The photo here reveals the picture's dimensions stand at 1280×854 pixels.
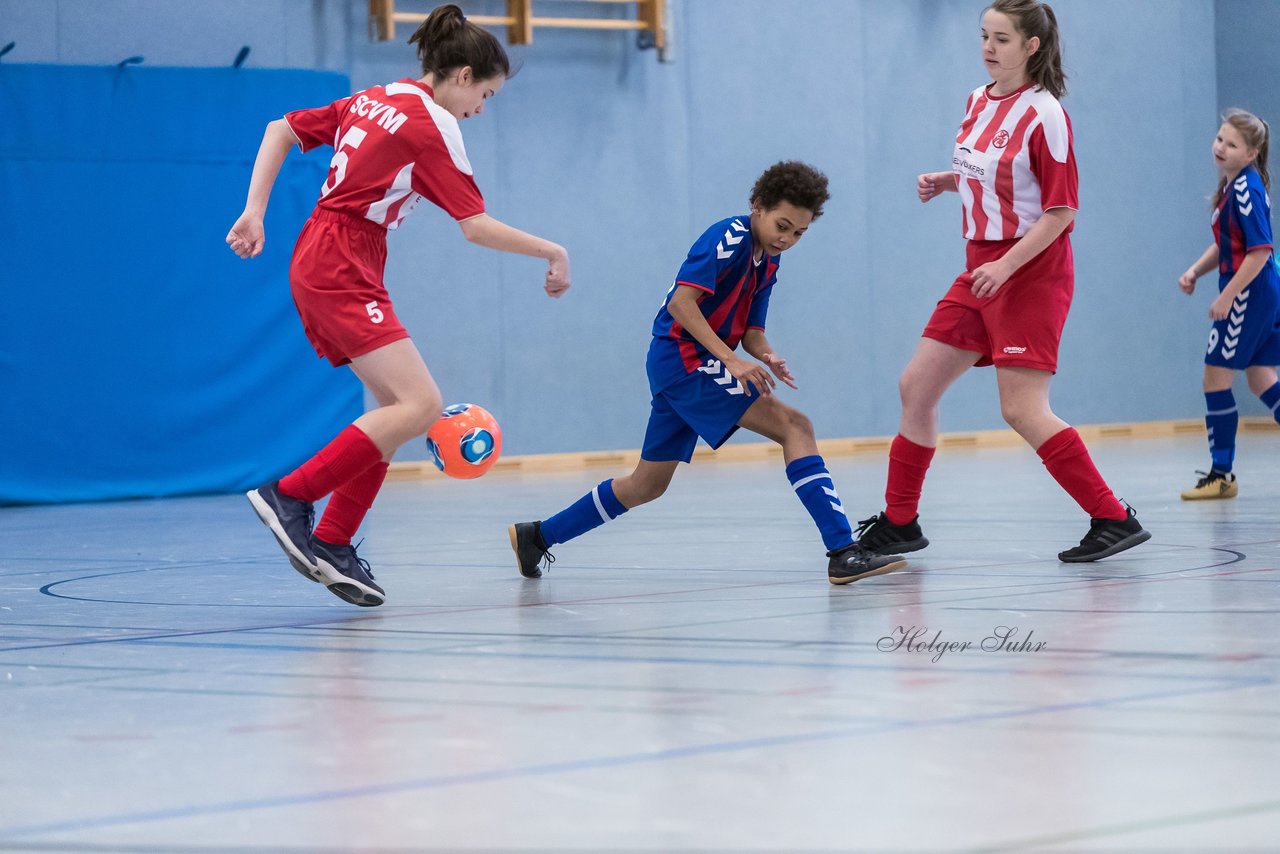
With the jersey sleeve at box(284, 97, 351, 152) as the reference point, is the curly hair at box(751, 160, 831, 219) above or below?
below

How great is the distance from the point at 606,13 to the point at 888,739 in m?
10.0

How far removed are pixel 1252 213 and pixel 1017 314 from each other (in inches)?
105

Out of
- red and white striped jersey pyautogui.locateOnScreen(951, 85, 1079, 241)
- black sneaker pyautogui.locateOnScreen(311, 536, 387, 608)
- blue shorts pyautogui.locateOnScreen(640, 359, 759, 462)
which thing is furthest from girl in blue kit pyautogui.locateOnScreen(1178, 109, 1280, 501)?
black sneaker pyautogui.locateOnScreen(311, 536, 387, 608)

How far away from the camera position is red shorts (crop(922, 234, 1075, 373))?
4.80 metres

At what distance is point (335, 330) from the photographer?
13.5ft

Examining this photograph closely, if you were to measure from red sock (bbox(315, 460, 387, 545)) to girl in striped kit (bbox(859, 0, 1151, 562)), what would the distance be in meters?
1.53

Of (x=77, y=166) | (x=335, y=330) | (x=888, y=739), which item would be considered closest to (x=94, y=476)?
(x=77, y=166)

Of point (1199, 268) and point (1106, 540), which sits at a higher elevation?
point (1199, 268)

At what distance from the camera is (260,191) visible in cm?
429

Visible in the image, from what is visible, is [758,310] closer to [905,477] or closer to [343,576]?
[905,477]

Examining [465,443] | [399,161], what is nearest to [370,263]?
[399,161]

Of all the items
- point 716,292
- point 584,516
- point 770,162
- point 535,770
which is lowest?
point 584,516

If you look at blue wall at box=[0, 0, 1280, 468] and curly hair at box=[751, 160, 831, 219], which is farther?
blue wall at box=[0, 0, 1280, 468]

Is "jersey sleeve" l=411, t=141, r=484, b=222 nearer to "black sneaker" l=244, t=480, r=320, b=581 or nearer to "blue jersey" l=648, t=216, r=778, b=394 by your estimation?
"blue jersey" l=648, t=216, r=778, b=394
